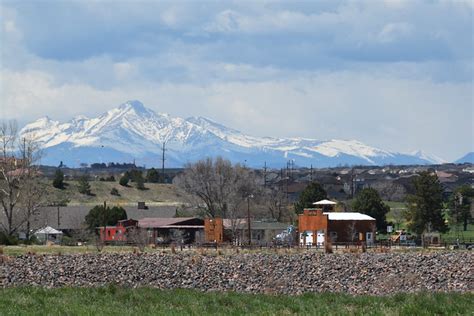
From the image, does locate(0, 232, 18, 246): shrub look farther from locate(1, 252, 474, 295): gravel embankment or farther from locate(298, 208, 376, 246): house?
locate(298, 208, 376, 246): house

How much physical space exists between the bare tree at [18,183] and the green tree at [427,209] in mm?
30176

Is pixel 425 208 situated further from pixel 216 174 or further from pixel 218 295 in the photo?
pixel 218 295

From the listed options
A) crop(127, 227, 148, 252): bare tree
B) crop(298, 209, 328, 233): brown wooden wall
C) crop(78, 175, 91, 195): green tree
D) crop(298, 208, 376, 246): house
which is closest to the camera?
crop(127, 227, 148, 252): bare tree

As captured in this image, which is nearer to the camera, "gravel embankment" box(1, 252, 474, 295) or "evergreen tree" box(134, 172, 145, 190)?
"gravel embankment" box(1, 252, 474, 295)

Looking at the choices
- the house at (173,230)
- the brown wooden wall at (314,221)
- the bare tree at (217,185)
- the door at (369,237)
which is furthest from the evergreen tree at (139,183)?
the door at (369,237)

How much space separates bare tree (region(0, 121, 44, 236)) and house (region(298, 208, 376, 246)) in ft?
69.2

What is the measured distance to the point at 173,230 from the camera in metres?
79.2

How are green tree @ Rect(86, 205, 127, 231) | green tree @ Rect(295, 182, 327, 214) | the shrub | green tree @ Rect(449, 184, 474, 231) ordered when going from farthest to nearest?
green tree @ Rect(295, 182, 327, 214) → green tree @ Rect(449, 184, 474, 231) → green tree @ Rect(86, 205, 127, 231) → the shrub

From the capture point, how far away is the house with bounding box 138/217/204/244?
75.8 metres

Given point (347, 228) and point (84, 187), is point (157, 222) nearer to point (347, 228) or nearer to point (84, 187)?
point (347, 228)

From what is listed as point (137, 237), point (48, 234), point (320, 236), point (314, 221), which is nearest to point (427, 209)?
point (320, 236)

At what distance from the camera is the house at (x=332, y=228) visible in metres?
71.9

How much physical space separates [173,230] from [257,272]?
39.4m

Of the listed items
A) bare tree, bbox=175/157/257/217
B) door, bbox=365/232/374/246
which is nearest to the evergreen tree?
bare tree, bbox=175/157/257/217
